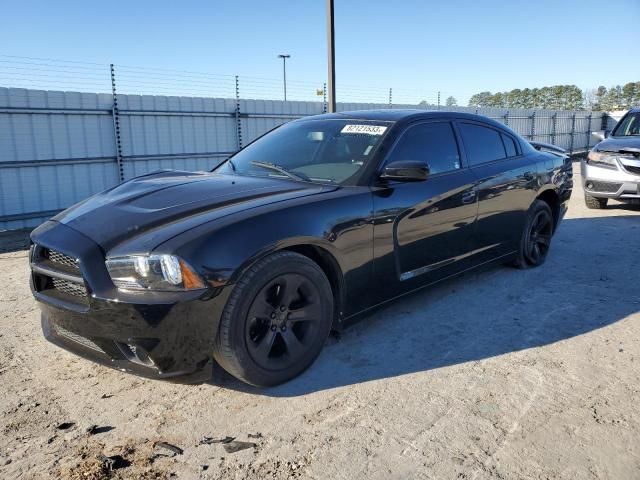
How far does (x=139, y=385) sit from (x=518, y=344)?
97.6 inches

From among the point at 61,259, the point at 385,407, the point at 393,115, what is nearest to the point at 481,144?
the point at 393,115

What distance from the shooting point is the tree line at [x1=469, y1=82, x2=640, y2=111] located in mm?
39125

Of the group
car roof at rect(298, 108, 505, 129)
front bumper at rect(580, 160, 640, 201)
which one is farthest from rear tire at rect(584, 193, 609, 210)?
car roof at rect(298, 108, 505, 129)

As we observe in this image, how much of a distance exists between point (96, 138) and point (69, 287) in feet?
25.8

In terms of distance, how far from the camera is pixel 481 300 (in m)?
4.62

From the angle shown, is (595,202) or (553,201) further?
(595,202)

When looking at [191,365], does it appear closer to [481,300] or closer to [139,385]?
[139,385]

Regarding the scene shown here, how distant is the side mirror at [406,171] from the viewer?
354cm

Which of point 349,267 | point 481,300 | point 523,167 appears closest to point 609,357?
point 481,300

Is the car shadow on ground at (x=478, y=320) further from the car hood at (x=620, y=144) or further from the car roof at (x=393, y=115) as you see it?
the car hood at (x=620, y=144)

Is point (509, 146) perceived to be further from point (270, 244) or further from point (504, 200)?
point (270, 244)

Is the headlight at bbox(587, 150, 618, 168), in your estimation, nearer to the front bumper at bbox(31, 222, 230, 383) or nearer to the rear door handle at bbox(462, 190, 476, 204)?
the rear door handle at bbox(462, 190, 476, 204)

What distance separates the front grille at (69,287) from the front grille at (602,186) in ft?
27.2

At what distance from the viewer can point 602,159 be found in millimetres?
8773
